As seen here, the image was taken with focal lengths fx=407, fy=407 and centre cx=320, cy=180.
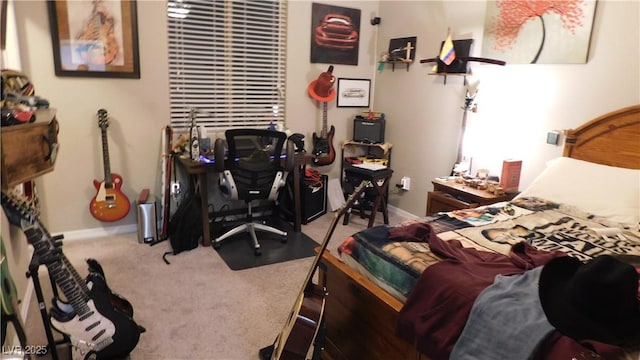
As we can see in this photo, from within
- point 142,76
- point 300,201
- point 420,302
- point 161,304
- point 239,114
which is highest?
point 142,76

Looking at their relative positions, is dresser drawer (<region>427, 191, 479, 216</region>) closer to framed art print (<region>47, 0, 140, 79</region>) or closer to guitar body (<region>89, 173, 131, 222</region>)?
guitar body (<region>89, 173, 131, 222</region>)

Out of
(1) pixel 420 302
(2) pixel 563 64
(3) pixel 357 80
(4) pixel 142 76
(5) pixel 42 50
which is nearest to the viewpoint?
(1) pixel 420 302

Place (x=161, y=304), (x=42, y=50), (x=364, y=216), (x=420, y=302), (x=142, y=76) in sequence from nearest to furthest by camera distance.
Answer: (x=420, y=302), (x=161, y=304), (x=42, y=50), (x=142, y=76), (x=364, y=216)

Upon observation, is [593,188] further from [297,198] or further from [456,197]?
[297,198]

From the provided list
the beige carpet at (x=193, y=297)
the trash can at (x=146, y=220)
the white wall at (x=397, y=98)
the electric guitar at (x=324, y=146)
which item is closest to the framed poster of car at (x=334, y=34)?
the white wall at (x=397, y=98)

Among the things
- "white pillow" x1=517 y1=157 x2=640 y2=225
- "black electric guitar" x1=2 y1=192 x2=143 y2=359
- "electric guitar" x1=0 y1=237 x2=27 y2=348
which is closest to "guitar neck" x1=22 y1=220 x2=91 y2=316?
"black electric guitar" x1=2 y1=192 x2=143 y2=359

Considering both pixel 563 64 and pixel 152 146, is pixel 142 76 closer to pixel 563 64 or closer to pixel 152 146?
pixel 152 146

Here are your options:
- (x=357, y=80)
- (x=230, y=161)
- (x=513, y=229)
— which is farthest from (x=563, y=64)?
(x=230, y=161)

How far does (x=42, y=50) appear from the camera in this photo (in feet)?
10.3

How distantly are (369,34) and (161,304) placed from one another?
11.5ft

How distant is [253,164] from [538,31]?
2.38m

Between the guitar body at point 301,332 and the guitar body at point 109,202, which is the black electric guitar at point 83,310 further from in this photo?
the guitar body at point 109,202

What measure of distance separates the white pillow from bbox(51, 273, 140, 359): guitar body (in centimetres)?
253

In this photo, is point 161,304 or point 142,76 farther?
point 142,76
